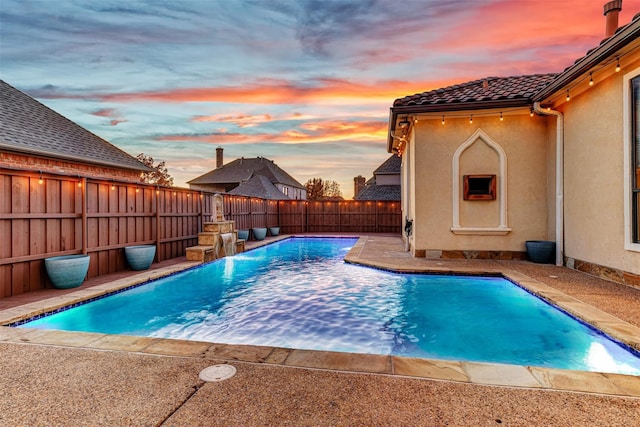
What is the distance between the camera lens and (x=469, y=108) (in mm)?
8000

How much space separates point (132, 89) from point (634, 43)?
44.9 feet

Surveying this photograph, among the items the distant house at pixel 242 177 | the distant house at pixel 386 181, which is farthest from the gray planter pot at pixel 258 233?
the distant house at pixel 242 177

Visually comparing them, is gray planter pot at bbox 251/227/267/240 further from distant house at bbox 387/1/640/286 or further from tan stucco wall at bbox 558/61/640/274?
tan stucco wall at bbox 558/61/640/274

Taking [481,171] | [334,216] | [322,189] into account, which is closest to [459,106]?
[481,171]

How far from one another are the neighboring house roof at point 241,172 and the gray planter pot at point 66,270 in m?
26.5

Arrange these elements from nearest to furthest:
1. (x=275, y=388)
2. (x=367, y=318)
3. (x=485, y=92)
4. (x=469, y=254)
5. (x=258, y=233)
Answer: (x=275, y=388) → (x=367, y=318) → (x=485, y=92) → (x=469, y=254) → (x=258, y=233)

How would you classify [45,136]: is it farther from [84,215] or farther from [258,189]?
[258,189]

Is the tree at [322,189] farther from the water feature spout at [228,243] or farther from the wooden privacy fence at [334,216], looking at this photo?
the water feature spout at [228,243]

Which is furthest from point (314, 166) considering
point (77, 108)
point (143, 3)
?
point (143, 3)

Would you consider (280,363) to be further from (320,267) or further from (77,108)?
(77,108)

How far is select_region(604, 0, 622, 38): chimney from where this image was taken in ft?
22.6

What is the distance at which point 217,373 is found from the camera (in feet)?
8.34

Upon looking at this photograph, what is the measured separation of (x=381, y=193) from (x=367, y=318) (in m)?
19.8

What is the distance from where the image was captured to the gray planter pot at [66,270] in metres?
5.46
